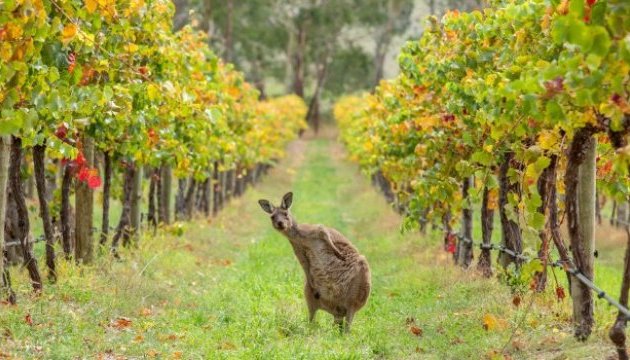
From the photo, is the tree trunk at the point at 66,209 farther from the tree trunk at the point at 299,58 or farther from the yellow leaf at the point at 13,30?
the tree trunk at the point at 299,58

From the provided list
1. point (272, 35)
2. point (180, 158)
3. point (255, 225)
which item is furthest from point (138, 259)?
point (272, 35)

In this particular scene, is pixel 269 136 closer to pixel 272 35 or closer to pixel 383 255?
pixel 383 255

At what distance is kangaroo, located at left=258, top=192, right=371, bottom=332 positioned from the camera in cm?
1020

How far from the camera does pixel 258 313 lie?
11266 mm

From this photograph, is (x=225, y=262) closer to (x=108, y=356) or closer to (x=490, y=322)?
(x=490, y=322)

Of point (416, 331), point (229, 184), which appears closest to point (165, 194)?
point (416, 331)

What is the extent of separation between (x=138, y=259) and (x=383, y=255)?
19.5ft

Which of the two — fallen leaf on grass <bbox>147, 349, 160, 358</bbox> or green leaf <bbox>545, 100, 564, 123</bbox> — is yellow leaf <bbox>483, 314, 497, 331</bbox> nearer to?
fallen leaf on grass <bbox>147, 349, 160, 358</bbox>

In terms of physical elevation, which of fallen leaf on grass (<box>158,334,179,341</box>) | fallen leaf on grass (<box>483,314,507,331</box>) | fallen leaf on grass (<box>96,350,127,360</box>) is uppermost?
fallen leaf on grass (<box>483,314,507,331</box>)

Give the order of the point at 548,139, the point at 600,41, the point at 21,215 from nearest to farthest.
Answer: the point at 600,41, the point at 548,139, the point at 21,215

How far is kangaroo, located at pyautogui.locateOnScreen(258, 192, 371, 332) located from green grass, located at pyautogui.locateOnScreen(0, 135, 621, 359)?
1.23ft

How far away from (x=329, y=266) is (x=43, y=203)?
4069 millimetres

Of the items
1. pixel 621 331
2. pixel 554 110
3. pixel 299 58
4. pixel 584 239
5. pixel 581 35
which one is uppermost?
pixel 299 58

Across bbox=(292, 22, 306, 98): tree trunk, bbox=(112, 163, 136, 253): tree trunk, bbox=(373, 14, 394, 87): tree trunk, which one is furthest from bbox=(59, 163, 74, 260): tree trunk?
bbox=(292, 22, 306, 98): tree trunk
